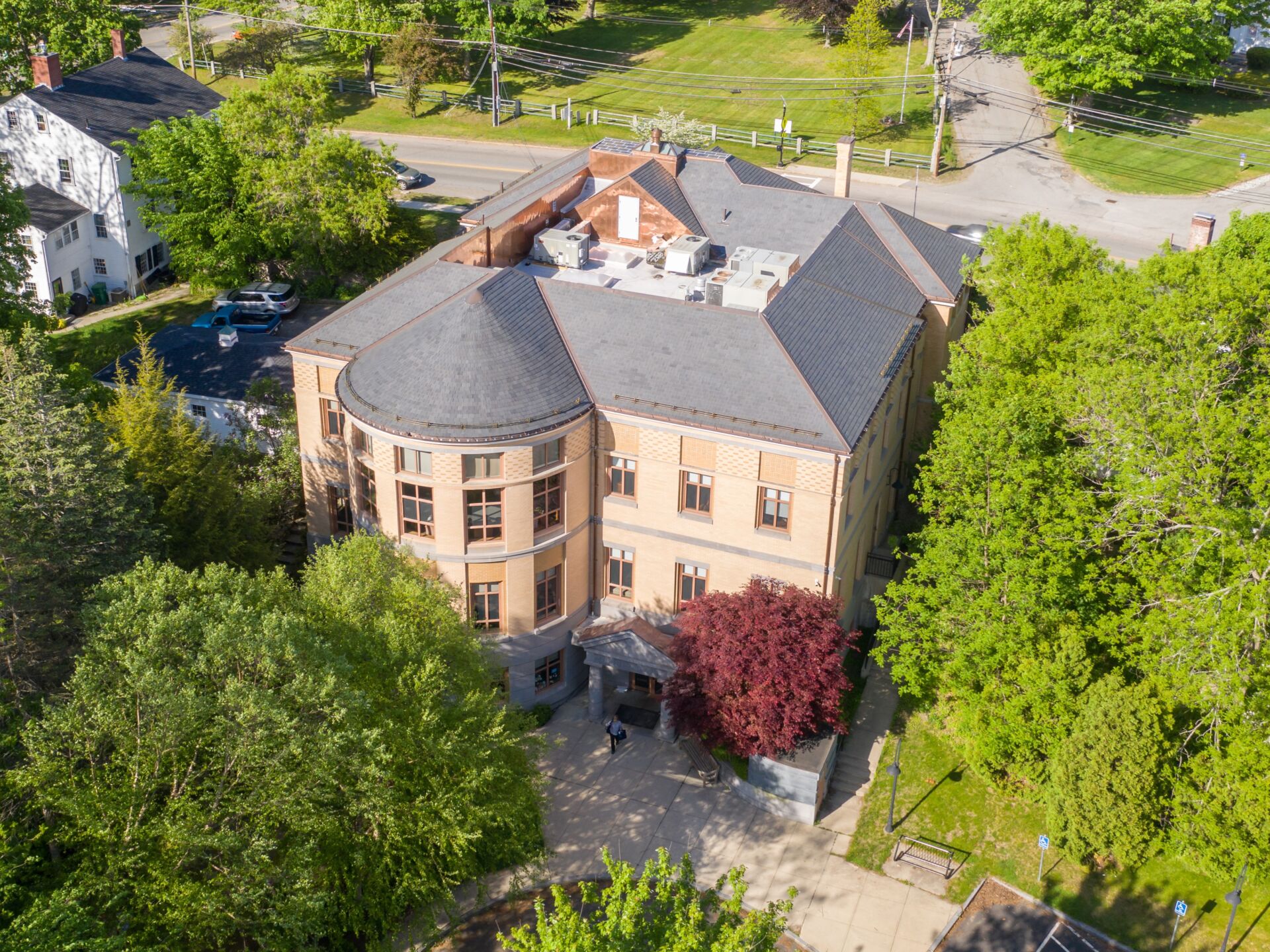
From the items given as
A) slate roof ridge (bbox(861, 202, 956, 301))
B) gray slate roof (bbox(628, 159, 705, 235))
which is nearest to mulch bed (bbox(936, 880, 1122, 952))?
slate roof ridge (bbox(861, 202, 956, 301))

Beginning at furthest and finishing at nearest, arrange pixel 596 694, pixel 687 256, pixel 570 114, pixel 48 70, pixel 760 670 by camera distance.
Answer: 1. pixel 570 114
2. pixel 48 70
3. pixel 687 256
4. pixel 596 694
5. pixel 760 670

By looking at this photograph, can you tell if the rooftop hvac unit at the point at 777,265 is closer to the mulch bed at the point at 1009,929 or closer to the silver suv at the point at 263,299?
the mulch bed at the point at 1009,929

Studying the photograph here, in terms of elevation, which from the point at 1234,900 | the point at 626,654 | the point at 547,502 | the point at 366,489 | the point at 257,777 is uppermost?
the point at 547,502

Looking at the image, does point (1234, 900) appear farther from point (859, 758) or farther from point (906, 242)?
point (906, 242)

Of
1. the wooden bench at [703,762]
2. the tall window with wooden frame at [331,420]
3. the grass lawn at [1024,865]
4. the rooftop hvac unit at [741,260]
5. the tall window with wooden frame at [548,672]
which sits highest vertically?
the rooftop hvac unit at [741,260]

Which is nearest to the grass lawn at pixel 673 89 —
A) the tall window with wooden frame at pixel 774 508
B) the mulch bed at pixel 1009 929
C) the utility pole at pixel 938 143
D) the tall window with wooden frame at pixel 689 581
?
the utility pole at pixel 938 143

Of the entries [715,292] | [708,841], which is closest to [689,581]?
[708,841]

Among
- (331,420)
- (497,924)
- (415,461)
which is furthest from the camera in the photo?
(331,420)
